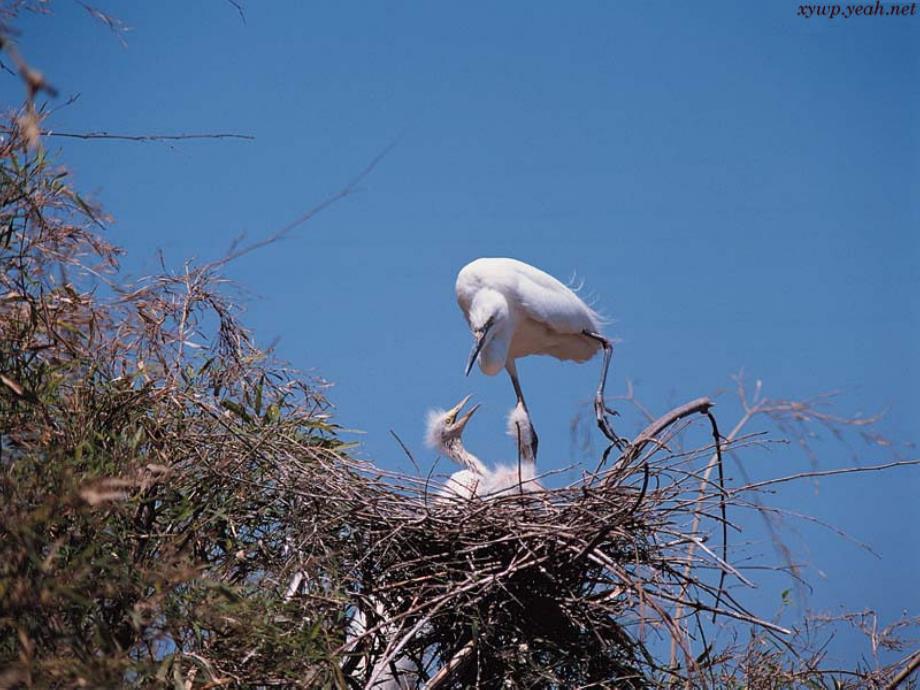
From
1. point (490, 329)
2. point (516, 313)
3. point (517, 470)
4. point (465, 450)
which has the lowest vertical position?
point (517, 470)

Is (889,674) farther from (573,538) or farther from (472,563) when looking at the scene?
(472,563)

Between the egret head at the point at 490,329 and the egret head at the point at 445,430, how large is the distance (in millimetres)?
586

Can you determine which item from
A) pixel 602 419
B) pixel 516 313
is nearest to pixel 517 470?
pixel 602 419

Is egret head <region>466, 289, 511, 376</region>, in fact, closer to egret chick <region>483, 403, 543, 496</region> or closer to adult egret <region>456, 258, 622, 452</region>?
adult egret <region>456, 258, 622, 452</region>

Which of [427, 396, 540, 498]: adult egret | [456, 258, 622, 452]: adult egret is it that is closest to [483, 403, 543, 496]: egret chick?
[427, 396, 540, 498]: adult egret

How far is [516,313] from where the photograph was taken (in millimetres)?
5250

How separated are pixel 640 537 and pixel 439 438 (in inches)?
68.5

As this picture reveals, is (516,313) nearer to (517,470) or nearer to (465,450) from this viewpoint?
(465,450)

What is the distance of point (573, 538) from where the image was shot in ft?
8.82

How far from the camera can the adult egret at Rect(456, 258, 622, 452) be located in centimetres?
514

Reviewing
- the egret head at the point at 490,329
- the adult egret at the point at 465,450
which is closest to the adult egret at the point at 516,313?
the egret head at the point at 490,329

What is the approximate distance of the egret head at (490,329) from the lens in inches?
201

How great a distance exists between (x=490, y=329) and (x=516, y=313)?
190 mm

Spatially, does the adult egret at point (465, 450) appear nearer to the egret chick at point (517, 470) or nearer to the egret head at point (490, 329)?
the egret chick at point (517, 470)
